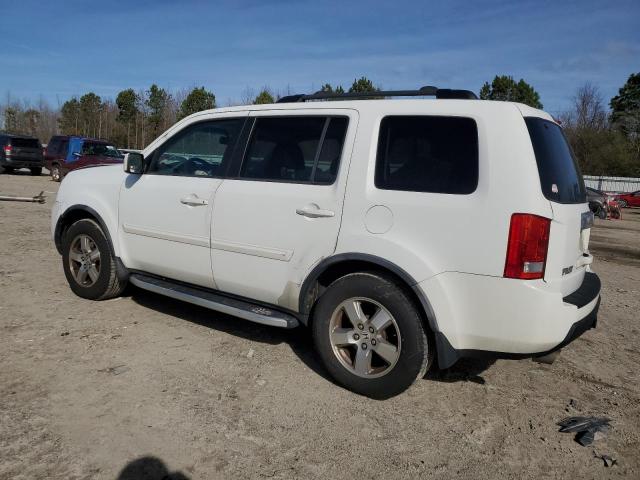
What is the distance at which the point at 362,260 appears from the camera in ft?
11.6

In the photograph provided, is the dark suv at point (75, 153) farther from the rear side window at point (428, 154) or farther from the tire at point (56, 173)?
the rear side window at point (428, 154)

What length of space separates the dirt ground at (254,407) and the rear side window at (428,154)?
1.49m

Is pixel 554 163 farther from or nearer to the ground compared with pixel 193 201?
farther from the ground

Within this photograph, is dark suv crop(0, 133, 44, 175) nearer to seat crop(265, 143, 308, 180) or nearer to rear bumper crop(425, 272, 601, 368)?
seat crop(265, 143, 308, 180)

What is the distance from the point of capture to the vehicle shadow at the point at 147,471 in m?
2.73

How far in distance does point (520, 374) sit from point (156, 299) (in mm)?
3670

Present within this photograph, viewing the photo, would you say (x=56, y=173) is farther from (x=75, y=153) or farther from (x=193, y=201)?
(x=193, y=201)

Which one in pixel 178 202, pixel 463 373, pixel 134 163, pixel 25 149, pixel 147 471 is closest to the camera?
pixel 147 471

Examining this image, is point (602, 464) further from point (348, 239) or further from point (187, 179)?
point (187, 179)

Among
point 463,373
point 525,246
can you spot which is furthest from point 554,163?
point 463,373

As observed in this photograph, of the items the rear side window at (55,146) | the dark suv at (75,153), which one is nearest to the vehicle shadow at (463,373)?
the dark suv at (75,153)

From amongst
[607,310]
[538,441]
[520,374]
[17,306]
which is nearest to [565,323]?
[538,441]

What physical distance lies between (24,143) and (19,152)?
1.67ft

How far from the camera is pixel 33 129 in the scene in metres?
65.3
